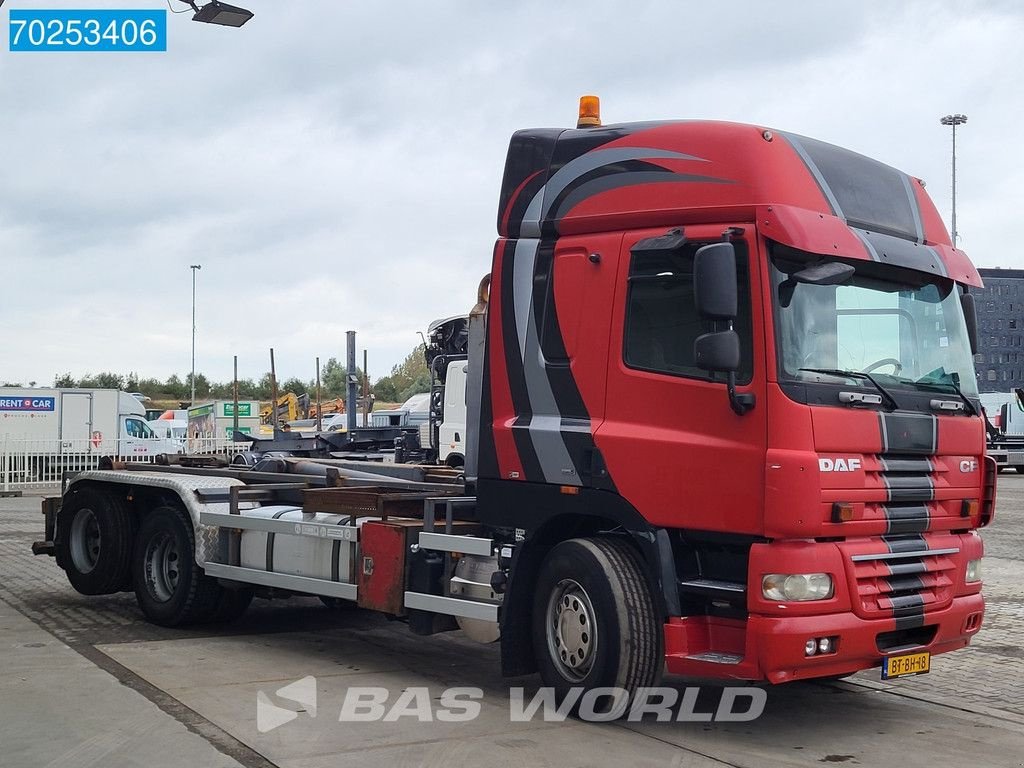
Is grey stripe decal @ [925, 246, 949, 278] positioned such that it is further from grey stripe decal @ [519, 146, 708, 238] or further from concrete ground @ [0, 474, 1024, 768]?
concrete ground @ [0, 474, 1024, 768]

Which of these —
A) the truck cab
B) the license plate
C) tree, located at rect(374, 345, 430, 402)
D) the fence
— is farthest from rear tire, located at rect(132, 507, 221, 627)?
tree, located at rect(374, 345, 430, 402)

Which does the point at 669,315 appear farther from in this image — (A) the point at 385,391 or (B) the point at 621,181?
(A) the point at 385,391

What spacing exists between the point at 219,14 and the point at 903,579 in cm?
795

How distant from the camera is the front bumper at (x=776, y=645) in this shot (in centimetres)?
583

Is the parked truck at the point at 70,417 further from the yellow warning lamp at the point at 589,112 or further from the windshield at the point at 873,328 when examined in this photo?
the windshield at the point at 873,328

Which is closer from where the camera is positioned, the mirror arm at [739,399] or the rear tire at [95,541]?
the mirror arm at [739,399]

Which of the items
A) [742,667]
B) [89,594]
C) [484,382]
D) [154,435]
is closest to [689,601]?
[742,667]

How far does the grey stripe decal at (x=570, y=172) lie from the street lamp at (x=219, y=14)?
196 inches

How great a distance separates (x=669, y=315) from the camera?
6.43m

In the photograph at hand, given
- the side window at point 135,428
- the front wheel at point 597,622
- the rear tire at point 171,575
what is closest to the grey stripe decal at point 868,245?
the front wheel at point 597,622

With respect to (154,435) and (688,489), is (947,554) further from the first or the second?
(154,435)

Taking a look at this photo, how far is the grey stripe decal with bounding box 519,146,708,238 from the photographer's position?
683 cm

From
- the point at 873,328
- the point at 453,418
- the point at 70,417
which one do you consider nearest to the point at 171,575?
the point at 873,328

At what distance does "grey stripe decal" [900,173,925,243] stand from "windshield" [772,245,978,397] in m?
0.30
